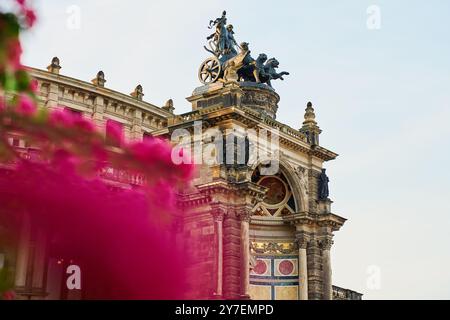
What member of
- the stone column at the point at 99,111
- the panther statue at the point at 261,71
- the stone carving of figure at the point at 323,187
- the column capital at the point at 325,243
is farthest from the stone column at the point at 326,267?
the stone column at the point at 99,111

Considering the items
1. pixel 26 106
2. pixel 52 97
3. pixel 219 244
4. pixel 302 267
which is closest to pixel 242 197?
pixel 219 244

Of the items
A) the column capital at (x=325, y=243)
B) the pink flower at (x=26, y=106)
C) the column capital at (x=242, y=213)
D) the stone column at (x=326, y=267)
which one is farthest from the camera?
the column capital at (x=325, y=243)

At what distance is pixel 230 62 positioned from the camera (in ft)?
113

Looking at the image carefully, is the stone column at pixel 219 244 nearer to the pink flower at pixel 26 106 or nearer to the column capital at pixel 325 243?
the column capital at pixel 325 243

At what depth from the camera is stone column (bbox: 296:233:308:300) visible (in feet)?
115

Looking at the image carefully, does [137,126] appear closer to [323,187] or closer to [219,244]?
[323,187]

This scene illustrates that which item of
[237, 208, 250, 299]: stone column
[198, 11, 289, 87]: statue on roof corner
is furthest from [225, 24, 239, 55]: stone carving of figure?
[237, 208, 250, 299]: stone column

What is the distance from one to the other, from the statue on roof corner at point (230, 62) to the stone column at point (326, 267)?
9.40 meters

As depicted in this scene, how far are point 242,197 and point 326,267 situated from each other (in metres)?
7.92

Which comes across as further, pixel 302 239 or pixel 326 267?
pixel 326 267

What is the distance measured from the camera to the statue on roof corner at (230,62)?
116 ft

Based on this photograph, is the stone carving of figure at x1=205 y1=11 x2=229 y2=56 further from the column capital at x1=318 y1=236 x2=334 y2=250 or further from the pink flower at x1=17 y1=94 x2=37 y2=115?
the pink flower at x1=17 y1=94 x2=37 y2=115
